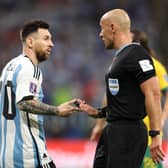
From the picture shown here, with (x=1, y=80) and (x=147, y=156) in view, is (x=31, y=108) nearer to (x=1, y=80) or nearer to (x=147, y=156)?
(x=1, y=80)

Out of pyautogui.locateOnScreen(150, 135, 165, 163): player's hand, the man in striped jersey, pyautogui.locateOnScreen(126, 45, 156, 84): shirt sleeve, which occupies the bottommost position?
pyautogui.locateOnScreen(150, 135, 165, 163): player's hand

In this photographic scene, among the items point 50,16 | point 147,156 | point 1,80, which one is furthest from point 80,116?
point 1,80

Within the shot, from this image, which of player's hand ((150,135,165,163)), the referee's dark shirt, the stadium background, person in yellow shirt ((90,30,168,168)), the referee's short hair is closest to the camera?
player's hand ((150,135,165,163))

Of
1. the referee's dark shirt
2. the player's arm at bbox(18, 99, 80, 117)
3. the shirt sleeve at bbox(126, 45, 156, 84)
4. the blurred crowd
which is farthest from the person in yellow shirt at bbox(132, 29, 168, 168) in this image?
the blurred crowd

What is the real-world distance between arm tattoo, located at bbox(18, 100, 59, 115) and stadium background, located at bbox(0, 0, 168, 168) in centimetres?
785

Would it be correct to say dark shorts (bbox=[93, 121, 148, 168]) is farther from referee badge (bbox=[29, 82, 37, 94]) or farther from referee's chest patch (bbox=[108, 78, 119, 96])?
referee badge (bbox=[29, 82, 37, 94])

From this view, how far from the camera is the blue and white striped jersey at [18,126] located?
5.93 meters

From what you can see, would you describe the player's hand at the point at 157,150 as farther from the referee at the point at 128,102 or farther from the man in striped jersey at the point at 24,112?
the man in striped jersey at the point at 24,112

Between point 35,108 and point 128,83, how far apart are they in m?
0.74

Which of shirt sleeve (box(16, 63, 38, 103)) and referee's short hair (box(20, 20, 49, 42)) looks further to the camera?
referee's short hair (box(20, 20, 49, 42))

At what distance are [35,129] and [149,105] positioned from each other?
916 mm

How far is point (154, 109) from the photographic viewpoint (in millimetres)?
5781

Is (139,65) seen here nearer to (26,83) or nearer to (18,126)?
(26,83)

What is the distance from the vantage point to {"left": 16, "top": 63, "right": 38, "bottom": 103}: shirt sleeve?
19.1ft
